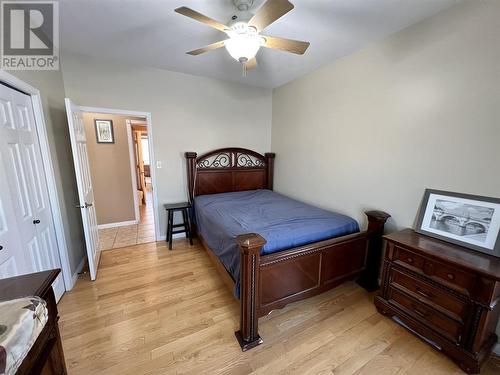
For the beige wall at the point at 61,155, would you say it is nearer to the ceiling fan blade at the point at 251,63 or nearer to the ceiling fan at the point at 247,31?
the ceiling fan at the point at 247,31

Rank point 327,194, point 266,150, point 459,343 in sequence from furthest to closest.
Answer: point 266,150 → point 327,194 → point 459,343

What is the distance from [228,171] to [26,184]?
2480mm

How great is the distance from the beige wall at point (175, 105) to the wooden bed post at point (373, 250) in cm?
243

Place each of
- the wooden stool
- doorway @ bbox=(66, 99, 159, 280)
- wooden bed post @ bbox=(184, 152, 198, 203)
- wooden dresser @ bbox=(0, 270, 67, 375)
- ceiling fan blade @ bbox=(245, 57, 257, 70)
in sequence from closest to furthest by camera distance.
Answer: wooden dresser @ bbox=(0, 270, 67, 375) → ceiling fan blade @ bbox=(245, 57, 257, 70) → the wooden stool → wooden bed post @ bbox=(184, 152, 198, 203) → doorway @ bbox=(66, 99, 159, 280)

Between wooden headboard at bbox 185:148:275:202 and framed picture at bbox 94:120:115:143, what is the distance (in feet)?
5.68

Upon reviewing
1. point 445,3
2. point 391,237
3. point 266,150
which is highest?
point 445,3

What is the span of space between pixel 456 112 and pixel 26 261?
3585mm

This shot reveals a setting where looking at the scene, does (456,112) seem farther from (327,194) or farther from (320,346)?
(320,346)

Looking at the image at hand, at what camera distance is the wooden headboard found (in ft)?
11.4

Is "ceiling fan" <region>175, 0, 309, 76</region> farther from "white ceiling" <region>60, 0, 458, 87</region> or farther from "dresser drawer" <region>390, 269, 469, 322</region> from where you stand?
"dresser drawer" <region>390, 269, 469, 322</region>

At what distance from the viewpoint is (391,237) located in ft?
5.97

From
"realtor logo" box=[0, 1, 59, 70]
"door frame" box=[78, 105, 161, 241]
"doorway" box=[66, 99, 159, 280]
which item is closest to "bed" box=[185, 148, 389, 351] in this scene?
"door frame" box=[78, 105, 161, 241]

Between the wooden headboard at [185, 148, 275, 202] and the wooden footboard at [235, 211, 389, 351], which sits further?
the wooden headboard at [185, 148, 275, 202]

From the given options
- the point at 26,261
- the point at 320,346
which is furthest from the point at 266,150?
the point at 26,261
